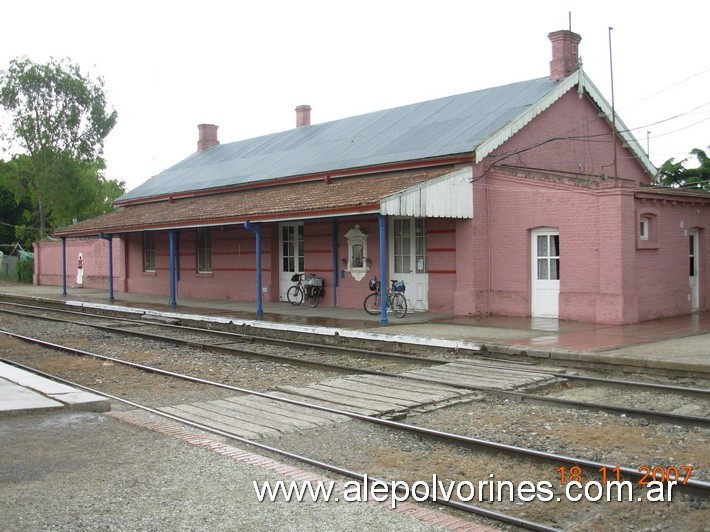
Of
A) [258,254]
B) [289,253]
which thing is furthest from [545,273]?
[289,253]

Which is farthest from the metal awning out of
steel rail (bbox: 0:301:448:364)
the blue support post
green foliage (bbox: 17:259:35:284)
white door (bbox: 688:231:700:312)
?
green foliage (bbox: 17:259:35:284)

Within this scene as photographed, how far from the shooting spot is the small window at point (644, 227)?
15945mm

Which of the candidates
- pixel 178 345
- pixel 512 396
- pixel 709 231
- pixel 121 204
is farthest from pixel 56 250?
pixel 512 396

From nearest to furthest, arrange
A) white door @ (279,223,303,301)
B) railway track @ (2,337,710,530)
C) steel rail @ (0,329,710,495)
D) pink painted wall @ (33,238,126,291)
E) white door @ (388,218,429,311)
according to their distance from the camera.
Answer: railway track @ (2,337,710,530), steel rail @ (0,329,710,495), white door @ (388,218,429,311), white door @ (279,223,303,301), pink painted wall @ (33,238,126,291)

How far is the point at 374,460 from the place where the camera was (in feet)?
21.3

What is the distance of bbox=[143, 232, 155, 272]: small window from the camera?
29234 millimetres

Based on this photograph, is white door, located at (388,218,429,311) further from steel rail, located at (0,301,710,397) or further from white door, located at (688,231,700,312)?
white door, located at (688,231,700,312)

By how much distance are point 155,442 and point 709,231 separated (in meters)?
15.6

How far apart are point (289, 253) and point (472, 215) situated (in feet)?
24.0

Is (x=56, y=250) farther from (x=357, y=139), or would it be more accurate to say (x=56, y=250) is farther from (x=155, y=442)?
(x=155, y=442)

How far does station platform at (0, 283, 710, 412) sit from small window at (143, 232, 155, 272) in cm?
720

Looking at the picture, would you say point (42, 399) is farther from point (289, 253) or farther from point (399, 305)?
point (289, 253)

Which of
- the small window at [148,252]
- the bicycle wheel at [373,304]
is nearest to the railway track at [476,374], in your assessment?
the bicycle wheel at [373,304]

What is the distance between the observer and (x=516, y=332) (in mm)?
14438
